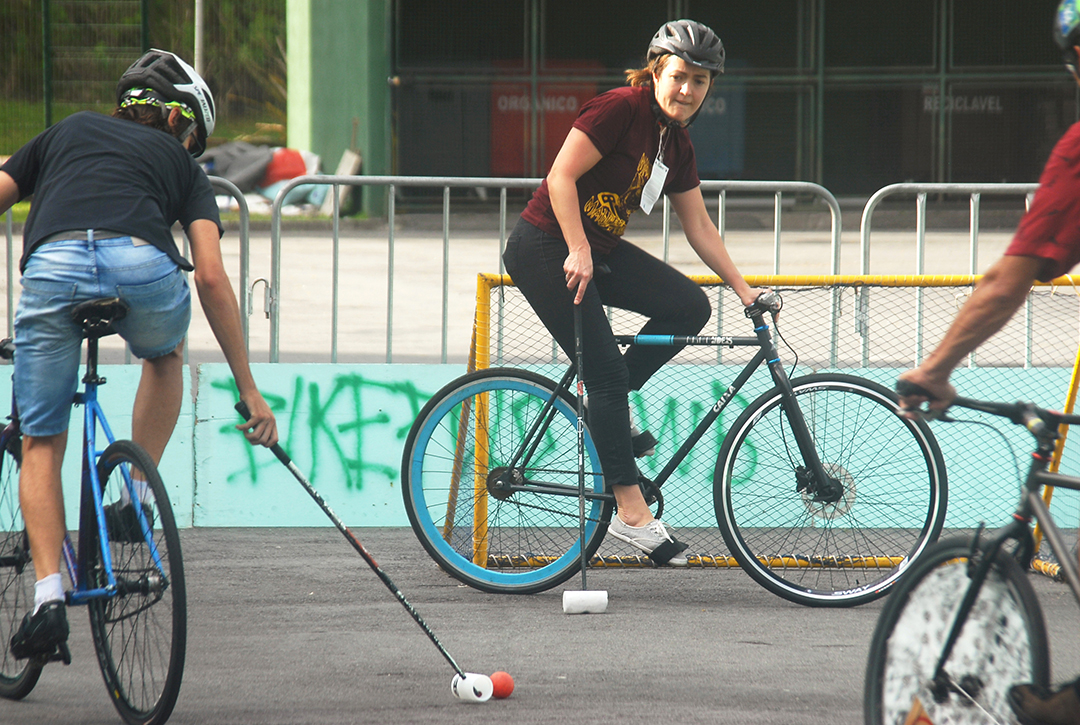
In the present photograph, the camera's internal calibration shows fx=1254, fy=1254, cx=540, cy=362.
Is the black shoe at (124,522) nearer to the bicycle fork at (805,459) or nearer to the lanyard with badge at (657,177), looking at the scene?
the lanyard with badge at (657,177)

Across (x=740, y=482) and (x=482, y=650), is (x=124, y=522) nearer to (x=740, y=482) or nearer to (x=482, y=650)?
(x=482, y=650)

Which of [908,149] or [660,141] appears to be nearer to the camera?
[660,141]

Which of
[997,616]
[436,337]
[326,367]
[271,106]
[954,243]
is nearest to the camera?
[997,616]

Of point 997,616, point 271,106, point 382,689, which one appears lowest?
point 382,689

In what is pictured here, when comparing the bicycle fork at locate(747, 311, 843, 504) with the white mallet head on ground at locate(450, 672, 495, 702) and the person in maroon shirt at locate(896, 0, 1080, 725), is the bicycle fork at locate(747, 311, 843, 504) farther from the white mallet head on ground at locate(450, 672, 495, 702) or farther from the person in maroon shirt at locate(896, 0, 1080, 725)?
the person in maroon shirt at locate(896, 0, 1080, 725)

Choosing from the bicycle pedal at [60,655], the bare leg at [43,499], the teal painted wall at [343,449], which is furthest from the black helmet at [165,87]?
the teal painted wall at [343,449]

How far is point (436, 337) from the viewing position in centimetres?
994

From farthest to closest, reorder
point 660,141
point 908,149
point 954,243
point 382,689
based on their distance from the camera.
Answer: point 908,149 < point 954,243 < point 660,141 < point 382,689

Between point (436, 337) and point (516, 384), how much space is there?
195 inches

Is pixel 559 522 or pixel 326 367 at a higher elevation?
pixel 326 367

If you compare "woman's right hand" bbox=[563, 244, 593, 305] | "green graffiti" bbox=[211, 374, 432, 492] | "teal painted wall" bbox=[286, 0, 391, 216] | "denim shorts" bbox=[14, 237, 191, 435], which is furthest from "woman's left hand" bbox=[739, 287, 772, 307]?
"teal painted wall" bbox=[286, 0, 391, 216]

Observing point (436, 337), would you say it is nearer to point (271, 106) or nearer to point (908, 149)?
point (908, 149)

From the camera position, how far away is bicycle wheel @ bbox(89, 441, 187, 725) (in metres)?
3.29

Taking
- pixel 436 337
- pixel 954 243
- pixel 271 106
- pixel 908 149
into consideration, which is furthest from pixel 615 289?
pixel 271 106
